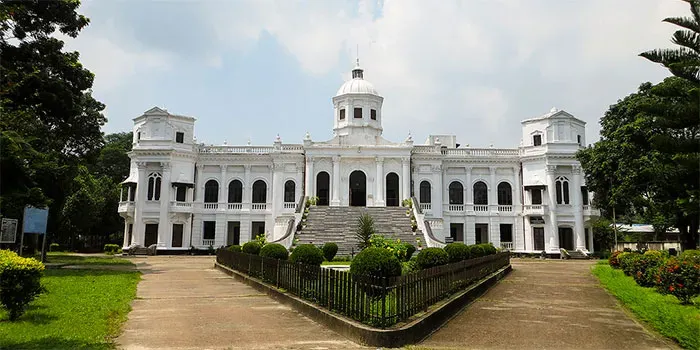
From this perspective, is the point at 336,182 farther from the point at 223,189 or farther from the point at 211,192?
the point at 211,192

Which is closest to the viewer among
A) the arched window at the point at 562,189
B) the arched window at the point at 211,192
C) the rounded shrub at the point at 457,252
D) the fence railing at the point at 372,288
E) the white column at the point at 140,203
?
the fence railing at the point at 372,288

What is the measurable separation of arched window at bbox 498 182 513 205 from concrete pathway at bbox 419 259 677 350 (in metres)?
26.5

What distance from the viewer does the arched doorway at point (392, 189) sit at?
3894 centimetres

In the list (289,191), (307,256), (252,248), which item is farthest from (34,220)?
(289,191)

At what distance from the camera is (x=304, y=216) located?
3344 cm

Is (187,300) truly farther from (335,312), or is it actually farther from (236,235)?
(236,235)

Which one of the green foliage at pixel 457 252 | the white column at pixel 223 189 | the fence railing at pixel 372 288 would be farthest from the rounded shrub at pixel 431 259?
the white column at pixel 223 189

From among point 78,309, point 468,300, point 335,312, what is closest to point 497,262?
point 468,300

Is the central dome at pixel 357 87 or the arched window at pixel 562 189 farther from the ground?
the central dome at pixel 357 87

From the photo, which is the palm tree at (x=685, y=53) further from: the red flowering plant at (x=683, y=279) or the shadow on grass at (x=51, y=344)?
the shadow on grass at (x=51, y=344)

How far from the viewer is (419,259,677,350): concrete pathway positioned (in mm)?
8070

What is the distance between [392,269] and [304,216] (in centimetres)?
2339

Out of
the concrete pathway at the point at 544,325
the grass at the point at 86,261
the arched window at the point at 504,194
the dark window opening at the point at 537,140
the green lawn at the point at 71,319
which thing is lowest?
the concrete pathway at the point at 544,325

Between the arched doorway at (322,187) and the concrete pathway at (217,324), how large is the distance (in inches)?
957
